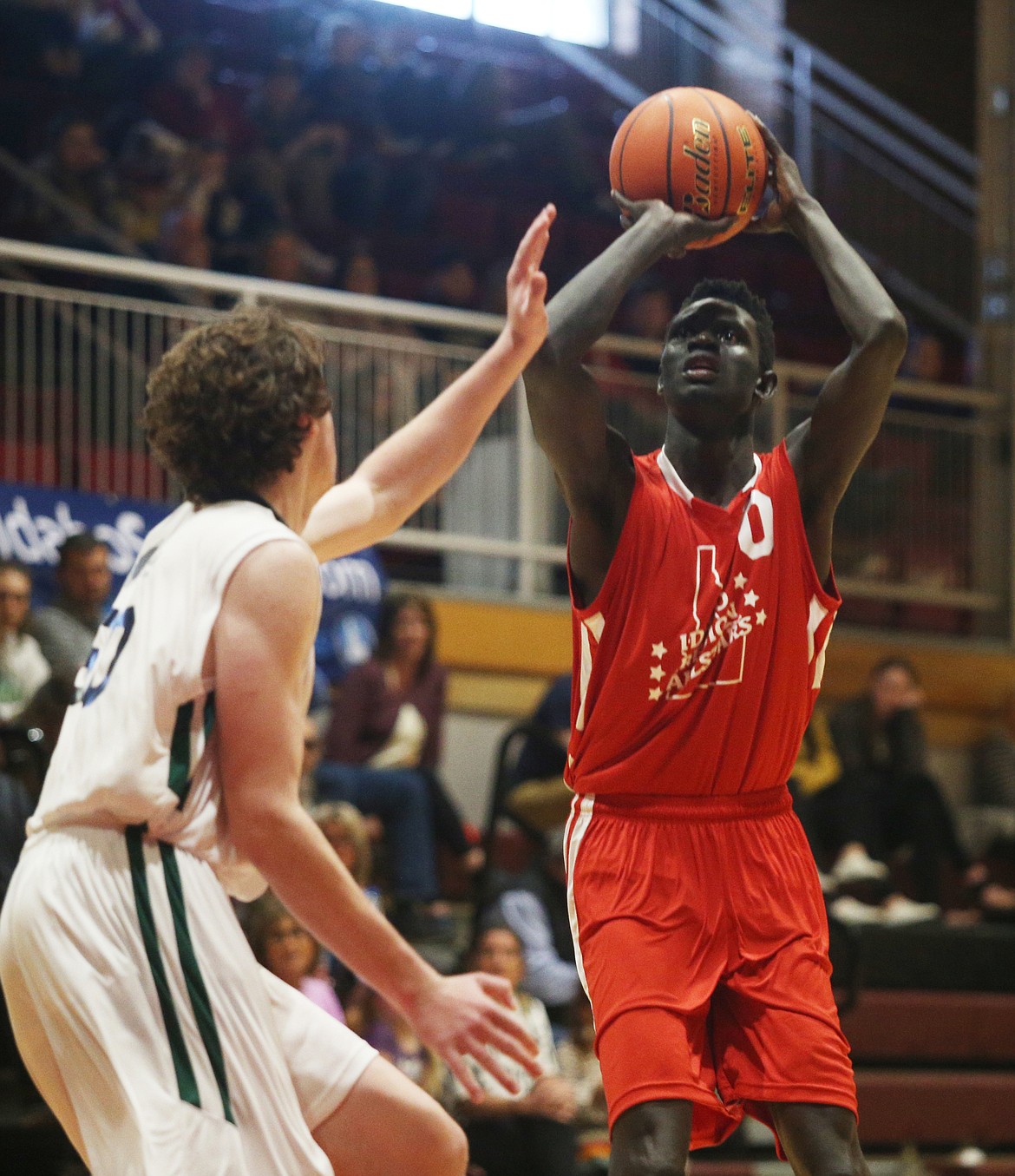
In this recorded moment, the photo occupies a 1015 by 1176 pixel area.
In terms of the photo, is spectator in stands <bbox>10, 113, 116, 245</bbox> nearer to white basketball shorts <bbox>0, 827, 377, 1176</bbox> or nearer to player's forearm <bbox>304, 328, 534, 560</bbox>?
player's forearm <bbox>304, 328, 534, 560</bbox>

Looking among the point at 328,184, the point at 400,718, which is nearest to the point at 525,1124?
the point at 400,718

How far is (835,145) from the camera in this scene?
43.1 feet

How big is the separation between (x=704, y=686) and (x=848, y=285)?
2.84 feet

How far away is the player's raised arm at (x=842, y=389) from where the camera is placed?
3.61 meters

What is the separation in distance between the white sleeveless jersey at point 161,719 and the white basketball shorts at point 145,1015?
46mm

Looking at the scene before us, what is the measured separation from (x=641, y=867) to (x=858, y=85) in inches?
455

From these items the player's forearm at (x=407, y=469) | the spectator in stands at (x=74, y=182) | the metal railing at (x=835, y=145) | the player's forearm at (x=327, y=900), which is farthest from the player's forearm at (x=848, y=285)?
the metal railing at (x=835, y=145)

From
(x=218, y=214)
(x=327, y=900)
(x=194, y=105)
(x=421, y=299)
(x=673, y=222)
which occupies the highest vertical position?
(x=194, y=105)

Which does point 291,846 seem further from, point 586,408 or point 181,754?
point 586,408

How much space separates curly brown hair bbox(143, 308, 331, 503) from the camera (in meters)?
2.92

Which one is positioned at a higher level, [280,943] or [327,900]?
[327,900]

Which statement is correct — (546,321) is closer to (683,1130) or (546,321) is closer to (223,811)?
(223,811)

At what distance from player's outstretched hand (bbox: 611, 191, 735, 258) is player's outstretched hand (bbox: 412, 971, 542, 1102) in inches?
64.5

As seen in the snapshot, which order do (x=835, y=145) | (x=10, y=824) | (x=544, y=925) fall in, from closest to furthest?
(x=10, y=824) < (x=544, y=925) < (x=835, y=145)
